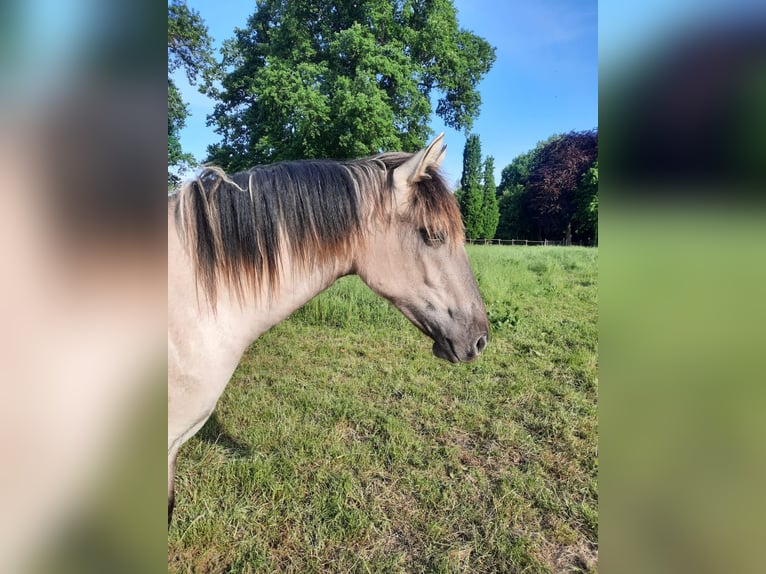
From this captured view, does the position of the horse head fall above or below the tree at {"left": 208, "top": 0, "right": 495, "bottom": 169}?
below

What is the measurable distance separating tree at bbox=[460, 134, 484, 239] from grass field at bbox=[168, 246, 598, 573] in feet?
1.94

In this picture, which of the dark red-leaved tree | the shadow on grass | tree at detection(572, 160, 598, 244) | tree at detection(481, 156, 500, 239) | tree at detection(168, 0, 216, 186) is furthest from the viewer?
tree at detection(481, 156, 500, 239)

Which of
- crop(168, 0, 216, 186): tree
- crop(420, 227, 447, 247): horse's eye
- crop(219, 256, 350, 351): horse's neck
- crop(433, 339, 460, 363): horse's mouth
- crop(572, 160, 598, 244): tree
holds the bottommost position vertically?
crop(433, 339, 460, 363): horse's mouth

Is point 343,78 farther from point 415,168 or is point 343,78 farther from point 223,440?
point 223,440

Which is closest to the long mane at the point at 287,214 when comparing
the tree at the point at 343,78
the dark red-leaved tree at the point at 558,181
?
the dark red-leaved tree at the point at 558,181

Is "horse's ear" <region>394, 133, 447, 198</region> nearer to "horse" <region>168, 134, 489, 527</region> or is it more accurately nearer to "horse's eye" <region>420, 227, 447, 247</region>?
"horse" <region>168, 134, 489, 527</region>

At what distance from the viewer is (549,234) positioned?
2.42 m

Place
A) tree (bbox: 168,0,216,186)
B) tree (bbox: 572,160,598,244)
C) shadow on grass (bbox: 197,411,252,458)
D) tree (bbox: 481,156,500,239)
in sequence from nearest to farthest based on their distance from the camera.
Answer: tree (bbox: 168,0,216,186) < tree (bbox: 572,160,598,244) < shadow on grass (bbox: 197,411,252,458) < tree (bbox: 481,156,500,239)
